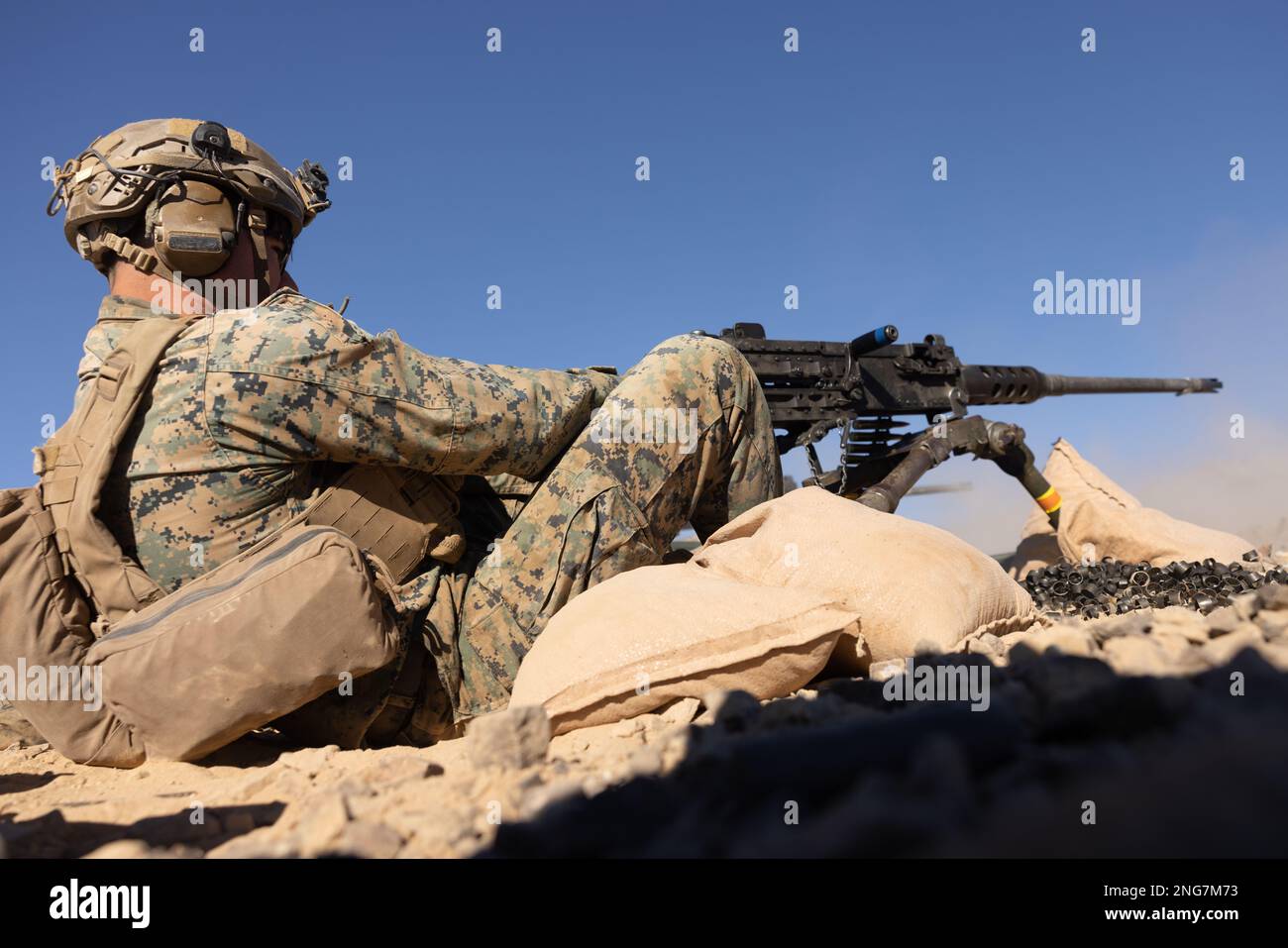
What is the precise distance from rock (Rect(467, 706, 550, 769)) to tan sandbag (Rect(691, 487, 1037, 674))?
0.83 meters

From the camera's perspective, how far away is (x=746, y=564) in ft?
7.17

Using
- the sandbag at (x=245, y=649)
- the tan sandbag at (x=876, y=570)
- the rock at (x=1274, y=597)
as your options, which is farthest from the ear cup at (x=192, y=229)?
the rock at (x=1274, y=597)

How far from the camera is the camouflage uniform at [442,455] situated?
197cm

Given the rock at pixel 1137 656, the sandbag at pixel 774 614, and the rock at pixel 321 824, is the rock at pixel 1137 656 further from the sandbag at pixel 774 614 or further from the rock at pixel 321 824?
the rock at pixel 321 824

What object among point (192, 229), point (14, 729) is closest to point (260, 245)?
point (192, 229)

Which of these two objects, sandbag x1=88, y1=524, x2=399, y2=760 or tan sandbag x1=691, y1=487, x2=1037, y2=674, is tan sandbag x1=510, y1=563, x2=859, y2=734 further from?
sandbag x1=88, y1=524, x2=399, y2=760

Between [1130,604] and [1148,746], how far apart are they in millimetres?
2906

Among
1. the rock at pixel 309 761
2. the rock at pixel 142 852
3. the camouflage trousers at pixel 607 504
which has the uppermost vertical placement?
the camouflage trousers at pixel 607 504

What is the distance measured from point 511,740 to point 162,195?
1.94m

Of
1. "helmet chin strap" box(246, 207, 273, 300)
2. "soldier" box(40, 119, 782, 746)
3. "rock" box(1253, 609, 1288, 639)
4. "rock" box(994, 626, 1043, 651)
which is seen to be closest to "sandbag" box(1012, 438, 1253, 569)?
"rock" box(994, 626, 1043, 651)

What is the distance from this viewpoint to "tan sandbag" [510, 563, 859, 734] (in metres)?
1.74

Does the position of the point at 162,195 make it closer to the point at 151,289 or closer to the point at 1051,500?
the point at 151,289
